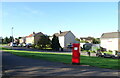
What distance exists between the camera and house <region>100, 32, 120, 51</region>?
55.7 meters

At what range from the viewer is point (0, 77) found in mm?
7289

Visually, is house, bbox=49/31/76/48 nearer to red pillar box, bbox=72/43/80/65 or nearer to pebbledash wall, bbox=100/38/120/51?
pebbledash wall, bbox=100/38/120/51

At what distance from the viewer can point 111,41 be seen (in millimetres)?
59094

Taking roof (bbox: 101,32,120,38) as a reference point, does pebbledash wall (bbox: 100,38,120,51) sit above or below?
below

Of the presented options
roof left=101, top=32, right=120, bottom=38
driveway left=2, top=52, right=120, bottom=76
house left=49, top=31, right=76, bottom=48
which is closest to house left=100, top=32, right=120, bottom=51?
roof left=101, top=32, right=120, bottom=38

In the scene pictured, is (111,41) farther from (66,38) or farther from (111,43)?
(66,38)

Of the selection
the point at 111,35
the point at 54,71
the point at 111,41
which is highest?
the point at 111,35

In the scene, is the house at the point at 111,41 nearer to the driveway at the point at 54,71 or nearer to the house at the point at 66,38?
the house at the point at 66,38

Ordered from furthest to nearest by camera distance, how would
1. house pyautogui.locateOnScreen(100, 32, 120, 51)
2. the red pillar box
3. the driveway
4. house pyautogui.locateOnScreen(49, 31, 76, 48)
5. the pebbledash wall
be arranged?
1. house pyautogui.locateOnScreen(49, 31, 76, 48)
2. house pyautogui.locateOnScreen(100, 32, 120, 51)
3. the pebbledash wall
4. the red pillar box
5. the driveway

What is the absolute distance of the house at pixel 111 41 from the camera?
183 ft

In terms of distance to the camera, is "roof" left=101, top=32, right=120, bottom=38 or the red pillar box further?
"roof" left=101, top=32, right=120, bottom=38

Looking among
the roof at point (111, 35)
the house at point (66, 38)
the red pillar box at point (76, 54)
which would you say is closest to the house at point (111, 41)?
the roof at point (111, 35)

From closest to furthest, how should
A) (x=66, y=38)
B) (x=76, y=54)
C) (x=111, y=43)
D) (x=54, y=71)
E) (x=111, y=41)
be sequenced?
(x=54, y=71), (x=76, y=54), (x=111, y=43), (x=111, y=41), (x=66, y=38)

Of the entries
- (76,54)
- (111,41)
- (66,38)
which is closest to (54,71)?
(76,54)
